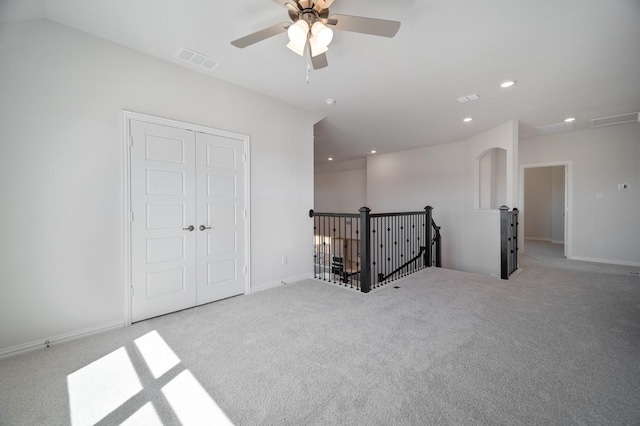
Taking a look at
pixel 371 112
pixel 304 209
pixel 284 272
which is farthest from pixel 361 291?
pixel 371 112

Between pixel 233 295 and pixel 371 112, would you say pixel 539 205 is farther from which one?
pixel 233 295

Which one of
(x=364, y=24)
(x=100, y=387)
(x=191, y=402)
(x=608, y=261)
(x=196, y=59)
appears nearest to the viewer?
(x=191, y=402)

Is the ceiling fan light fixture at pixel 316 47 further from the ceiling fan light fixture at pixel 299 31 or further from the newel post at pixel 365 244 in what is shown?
the newel post at pixel 365 244

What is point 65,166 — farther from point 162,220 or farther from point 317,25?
point 317,25

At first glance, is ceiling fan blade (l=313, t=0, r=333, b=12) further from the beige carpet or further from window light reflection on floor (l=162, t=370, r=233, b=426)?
window light reflection on floor (l=162, t=370, r=233, b=426)

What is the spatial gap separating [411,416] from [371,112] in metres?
4.13

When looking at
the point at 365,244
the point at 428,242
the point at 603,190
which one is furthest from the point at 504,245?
the point at 603,190

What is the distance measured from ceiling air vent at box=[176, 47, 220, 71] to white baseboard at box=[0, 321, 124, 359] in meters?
2.83

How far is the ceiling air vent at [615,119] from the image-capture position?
448cm

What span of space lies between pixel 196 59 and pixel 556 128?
6731mm

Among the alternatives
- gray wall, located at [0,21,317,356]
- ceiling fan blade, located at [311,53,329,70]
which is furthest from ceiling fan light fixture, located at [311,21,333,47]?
gray wall, located at [0,21,317,356]

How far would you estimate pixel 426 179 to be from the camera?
22.8 feet

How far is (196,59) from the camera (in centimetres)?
279

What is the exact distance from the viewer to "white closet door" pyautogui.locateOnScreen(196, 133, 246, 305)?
313 cm
